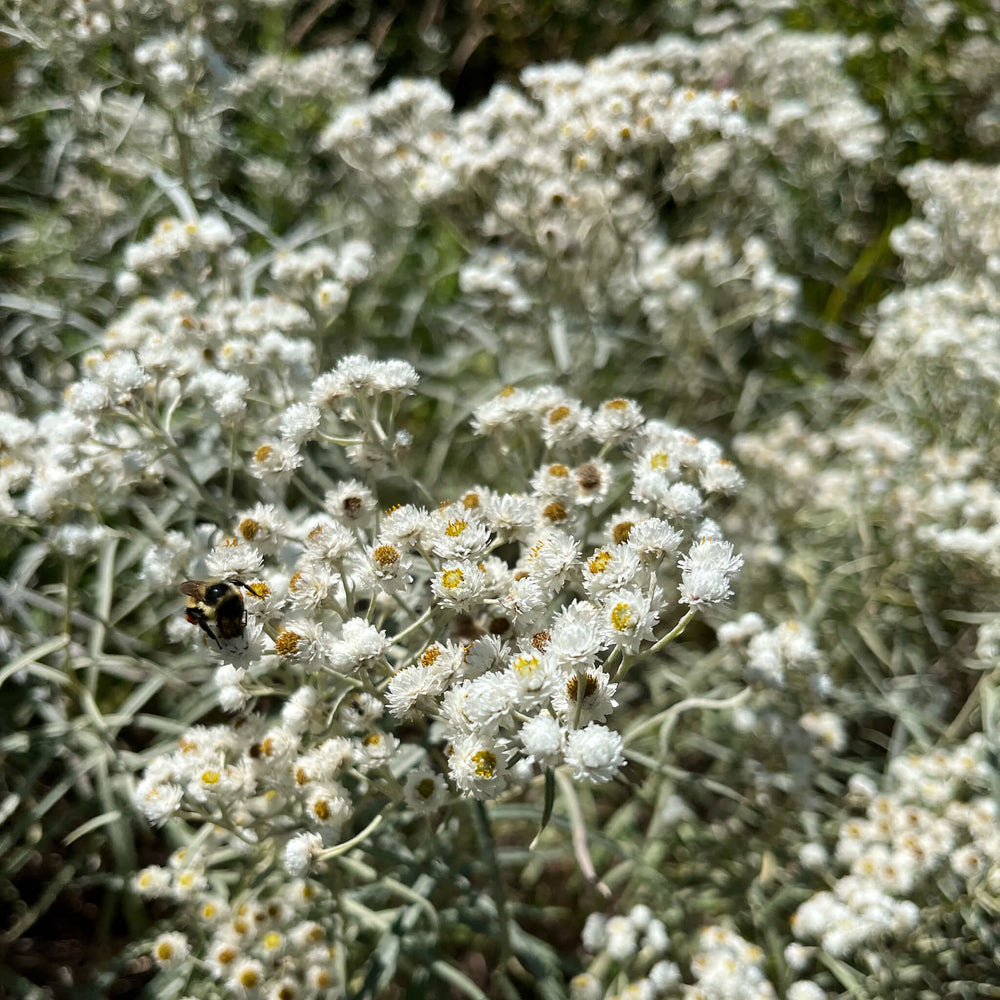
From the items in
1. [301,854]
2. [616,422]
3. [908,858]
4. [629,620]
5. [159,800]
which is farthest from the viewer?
[908,858]

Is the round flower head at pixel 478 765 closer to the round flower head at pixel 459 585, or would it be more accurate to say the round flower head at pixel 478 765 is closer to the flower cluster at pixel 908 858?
the round flower head at pixel 459 585

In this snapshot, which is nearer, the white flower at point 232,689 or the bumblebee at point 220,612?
the bumblebee at point 220,612

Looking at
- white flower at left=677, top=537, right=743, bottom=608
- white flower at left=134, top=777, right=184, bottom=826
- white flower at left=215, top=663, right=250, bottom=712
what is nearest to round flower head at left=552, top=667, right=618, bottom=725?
white flower at left=677, top=537, right=743, bottom=608

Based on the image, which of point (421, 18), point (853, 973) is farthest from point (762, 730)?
point (421, 18)

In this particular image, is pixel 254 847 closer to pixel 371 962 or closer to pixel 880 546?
pixel 371 962

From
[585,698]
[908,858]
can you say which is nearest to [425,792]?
[585,698]

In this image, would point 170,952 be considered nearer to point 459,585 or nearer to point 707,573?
point 459,585

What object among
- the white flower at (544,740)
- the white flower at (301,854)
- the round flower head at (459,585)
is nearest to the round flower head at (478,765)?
the white flower at (544,740)

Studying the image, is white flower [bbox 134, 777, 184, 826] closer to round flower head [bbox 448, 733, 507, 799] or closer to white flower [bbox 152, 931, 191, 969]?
white flower [bbox 152, 931, 191, 969]

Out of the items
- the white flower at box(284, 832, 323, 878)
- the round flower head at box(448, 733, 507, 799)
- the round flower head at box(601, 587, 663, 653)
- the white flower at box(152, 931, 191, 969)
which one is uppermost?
the round flower head at box(601, 587, 663, 653)
